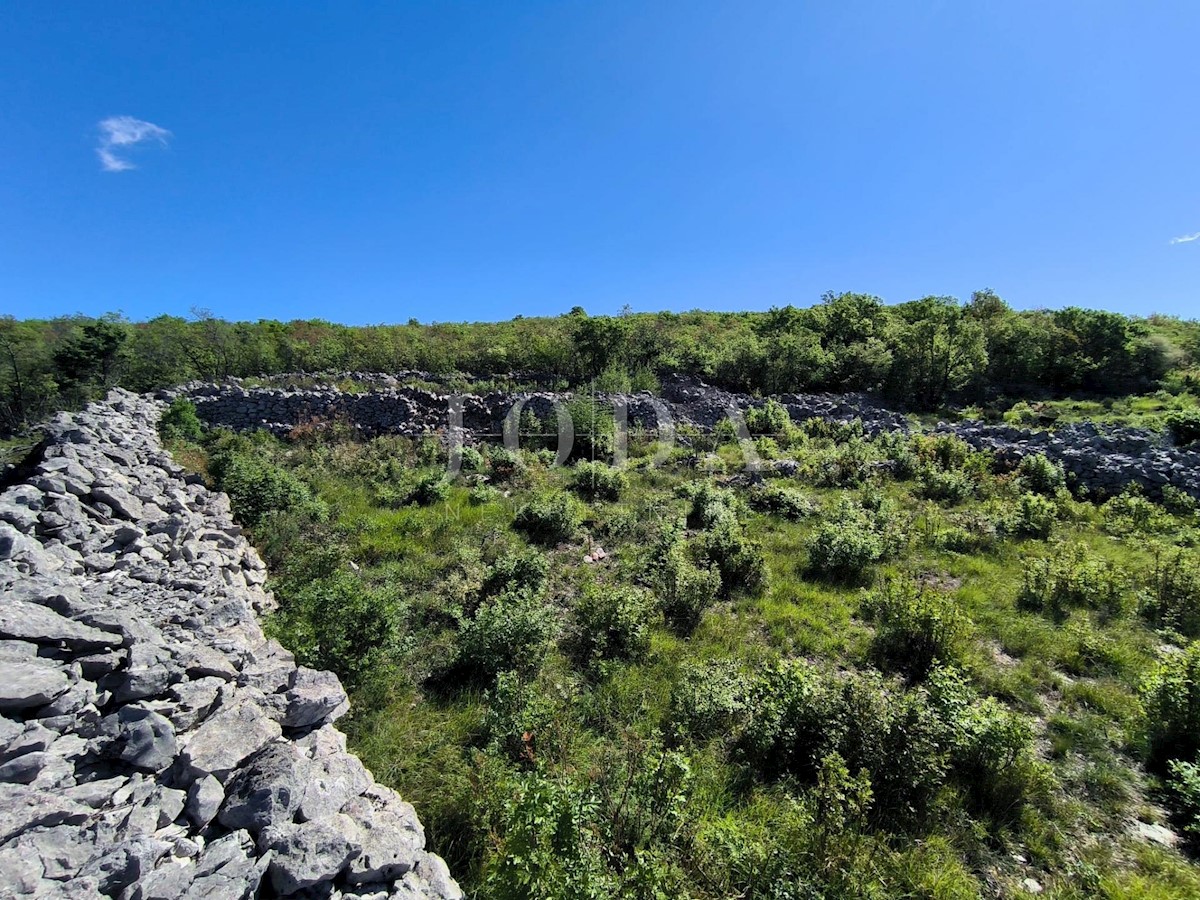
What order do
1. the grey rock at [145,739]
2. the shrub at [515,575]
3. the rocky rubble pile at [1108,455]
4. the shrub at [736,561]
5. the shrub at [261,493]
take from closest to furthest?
the grey rock at [145,739] → the shrub at [515,575] → the shrub at [736,561] → the shrub at [261,493] → the rocky rubble pile at [1108,455]

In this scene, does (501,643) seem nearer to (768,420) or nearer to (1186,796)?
(1186,796)

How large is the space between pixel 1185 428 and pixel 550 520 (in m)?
18.3

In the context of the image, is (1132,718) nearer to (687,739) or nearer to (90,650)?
(687,739)

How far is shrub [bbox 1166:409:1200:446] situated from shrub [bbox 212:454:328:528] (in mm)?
21824

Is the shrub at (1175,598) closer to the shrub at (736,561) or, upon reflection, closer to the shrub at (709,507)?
the shrub at (736,561)

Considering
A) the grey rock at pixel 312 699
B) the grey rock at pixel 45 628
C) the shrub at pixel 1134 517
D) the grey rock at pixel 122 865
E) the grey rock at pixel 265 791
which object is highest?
the grey rock at pixel 45 628

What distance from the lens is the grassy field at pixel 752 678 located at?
10.3ft

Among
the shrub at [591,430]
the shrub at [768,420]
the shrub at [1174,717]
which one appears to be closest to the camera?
the shrub at [1174,717]

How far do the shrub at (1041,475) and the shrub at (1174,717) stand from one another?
26.2 ft

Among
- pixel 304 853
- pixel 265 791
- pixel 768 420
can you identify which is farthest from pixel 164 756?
pixel 768 420

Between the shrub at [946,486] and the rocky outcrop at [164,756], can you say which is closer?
the rocky outcrop at [164,756]

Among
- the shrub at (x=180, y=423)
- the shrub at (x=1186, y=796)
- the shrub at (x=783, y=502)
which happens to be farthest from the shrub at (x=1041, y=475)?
the shrub at (x=180, y=423)

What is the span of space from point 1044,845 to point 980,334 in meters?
24.2

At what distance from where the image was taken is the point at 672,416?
1831 centimetres
